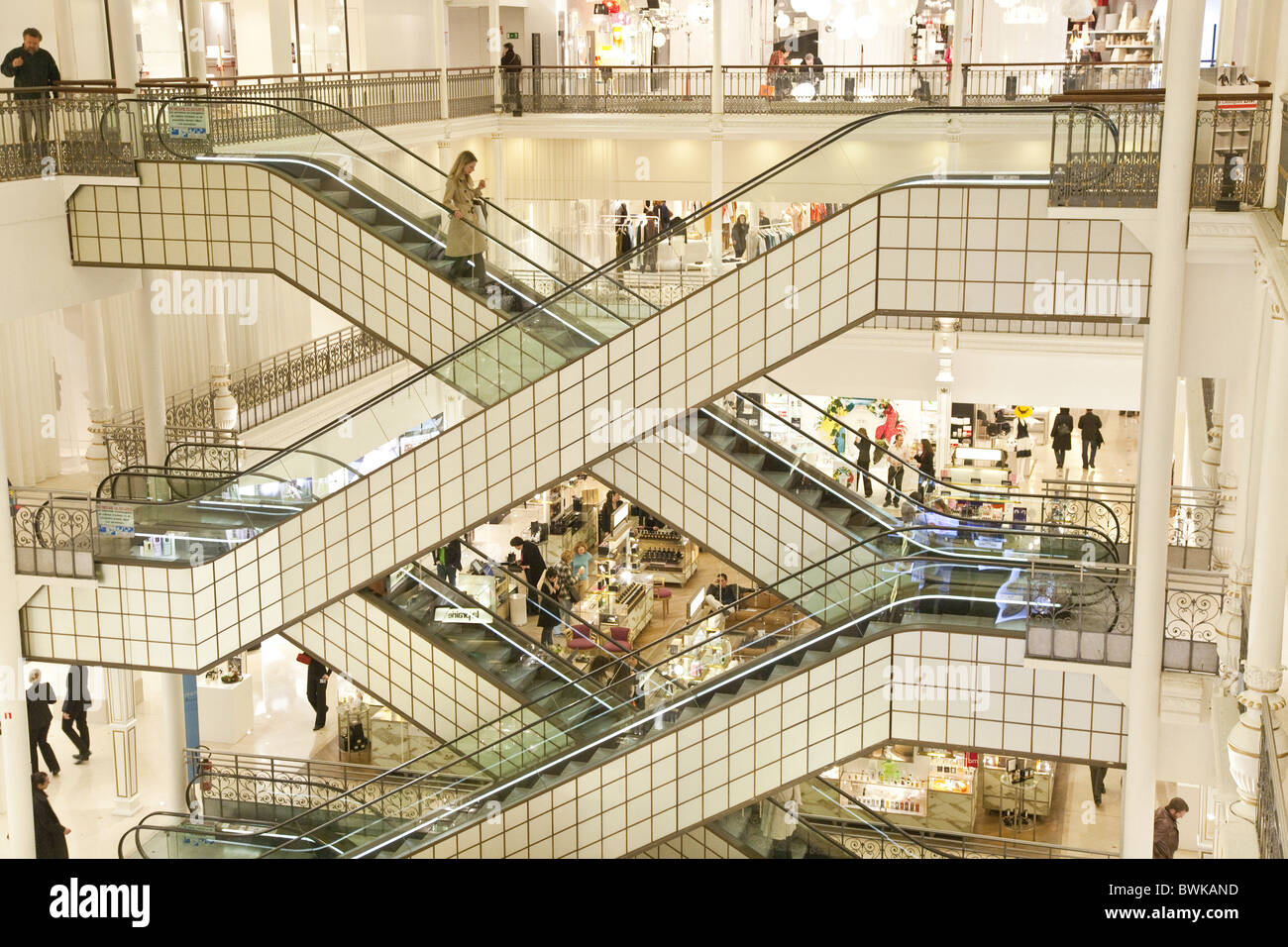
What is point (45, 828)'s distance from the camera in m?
12.4

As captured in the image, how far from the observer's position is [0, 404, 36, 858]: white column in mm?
11562

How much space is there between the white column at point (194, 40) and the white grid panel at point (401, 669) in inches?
223

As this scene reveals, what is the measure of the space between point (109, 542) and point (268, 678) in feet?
23.7

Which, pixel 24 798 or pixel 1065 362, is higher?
pixel 1065 362

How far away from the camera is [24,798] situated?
38.2 feet

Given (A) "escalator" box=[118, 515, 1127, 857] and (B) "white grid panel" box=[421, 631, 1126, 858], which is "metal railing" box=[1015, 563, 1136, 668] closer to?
(A) "escalator" box=[118, 515, 1127, 857]

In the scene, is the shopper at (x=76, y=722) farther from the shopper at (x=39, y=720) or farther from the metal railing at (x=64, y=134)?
the metal railing at (x=64, y=134)

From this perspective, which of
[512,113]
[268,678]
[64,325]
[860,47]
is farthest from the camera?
[860,47]

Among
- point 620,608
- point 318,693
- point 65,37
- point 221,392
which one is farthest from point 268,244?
point 620,608

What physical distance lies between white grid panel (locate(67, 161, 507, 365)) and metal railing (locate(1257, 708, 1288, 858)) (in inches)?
264

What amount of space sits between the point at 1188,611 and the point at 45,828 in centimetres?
969

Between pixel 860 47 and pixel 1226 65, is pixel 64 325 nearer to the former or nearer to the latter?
pixel 1226 65

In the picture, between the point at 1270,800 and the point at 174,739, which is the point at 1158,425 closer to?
the point at 1270,800
